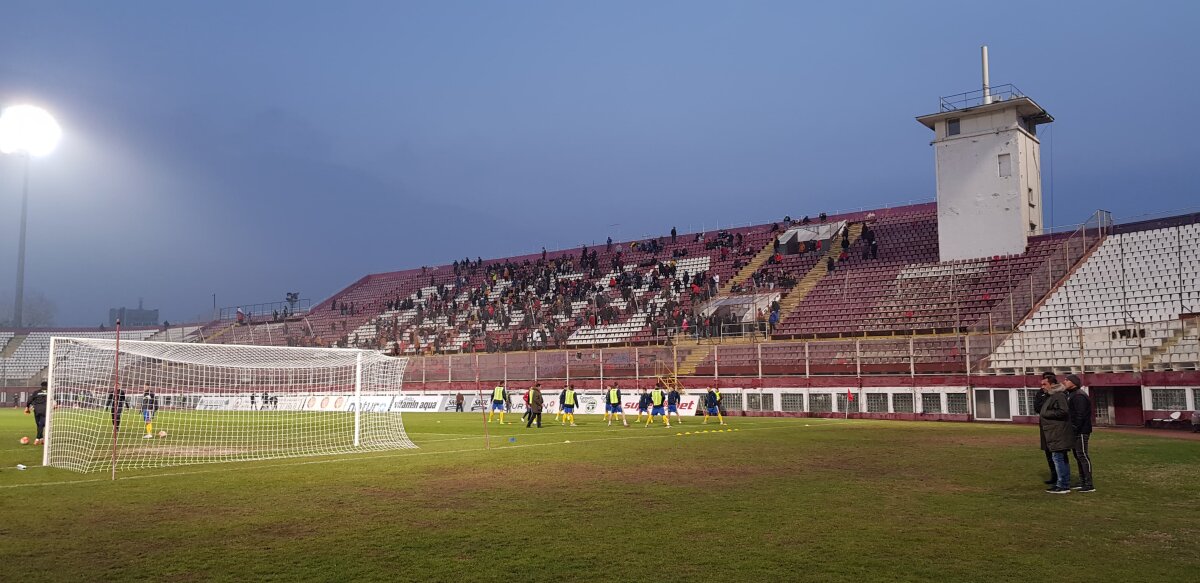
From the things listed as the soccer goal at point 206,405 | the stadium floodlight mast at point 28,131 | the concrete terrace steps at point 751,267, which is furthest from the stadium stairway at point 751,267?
the stadium floodlight mast at point 28,131

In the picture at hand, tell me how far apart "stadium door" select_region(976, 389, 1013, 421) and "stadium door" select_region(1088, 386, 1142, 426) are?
279cm


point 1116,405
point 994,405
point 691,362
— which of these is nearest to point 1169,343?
point 1116,405

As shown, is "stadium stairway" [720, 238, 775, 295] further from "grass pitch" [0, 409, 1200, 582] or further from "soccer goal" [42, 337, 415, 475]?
"grass pitch" [0, 409, 1200, 582]

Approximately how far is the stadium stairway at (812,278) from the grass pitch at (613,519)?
26207 mm

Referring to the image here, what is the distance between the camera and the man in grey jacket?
1255cm

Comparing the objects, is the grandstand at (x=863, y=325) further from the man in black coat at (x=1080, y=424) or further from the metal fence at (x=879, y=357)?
the man in black coat at (x=1080, y=424)

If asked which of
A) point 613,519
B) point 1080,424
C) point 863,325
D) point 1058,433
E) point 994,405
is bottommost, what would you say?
point 613,519

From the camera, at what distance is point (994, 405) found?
107 feet

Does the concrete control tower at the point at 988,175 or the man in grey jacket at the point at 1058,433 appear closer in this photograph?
the man in grey jacket at the point at 1058,433

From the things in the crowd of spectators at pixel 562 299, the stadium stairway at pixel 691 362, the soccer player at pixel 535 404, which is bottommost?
the soccer player at pixel 535 404

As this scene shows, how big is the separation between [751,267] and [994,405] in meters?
21.5

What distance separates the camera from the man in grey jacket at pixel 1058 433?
41.2ft

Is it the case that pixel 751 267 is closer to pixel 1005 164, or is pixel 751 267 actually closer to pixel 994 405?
pixel 1005 164

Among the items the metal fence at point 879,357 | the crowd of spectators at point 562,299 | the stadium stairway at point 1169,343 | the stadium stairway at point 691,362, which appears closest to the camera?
the stadium stairway at point 1169,343
